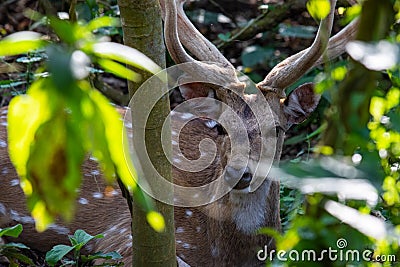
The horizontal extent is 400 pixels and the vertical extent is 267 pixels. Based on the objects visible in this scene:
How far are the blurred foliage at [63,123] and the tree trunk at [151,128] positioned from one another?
42.2 inches

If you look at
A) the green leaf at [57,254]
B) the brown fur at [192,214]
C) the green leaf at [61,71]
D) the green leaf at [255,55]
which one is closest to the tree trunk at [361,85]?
the green leaf at [61,71]

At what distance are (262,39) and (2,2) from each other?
6.70 feet

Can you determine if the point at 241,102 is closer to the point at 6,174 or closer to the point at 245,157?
the point at 245,157

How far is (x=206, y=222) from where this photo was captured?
143 inches

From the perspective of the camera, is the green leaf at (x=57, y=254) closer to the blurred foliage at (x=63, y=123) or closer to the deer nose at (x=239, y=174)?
the deer nose at (x=239, y=174)

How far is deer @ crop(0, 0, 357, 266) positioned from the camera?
134 inches

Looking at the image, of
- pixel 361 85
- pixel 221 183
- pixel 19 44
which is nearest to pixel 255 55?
pixel 221 183

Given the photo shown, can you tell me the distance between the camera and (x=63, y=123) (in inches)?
40.6

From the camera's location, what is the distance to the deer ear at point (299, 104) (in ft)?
11.9

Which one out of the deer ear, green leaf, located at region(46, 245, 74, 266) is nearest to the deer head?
the deer ear

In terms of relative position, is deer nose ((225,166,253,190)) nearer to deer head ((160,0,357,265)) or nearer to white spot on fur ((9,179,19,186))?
deer head ((160,0,357,265))

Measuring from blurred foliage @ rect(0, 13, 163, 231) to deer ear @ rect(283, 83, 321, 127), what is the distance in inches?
100

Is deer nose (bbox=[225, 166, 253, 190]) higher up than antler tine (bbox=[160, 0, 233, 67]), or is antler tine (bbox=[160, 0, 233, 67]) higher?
antler tine (bbox=[160, 0, 233, 67])

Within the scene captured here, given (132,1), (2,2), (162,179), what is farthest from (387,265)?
(2,2)
